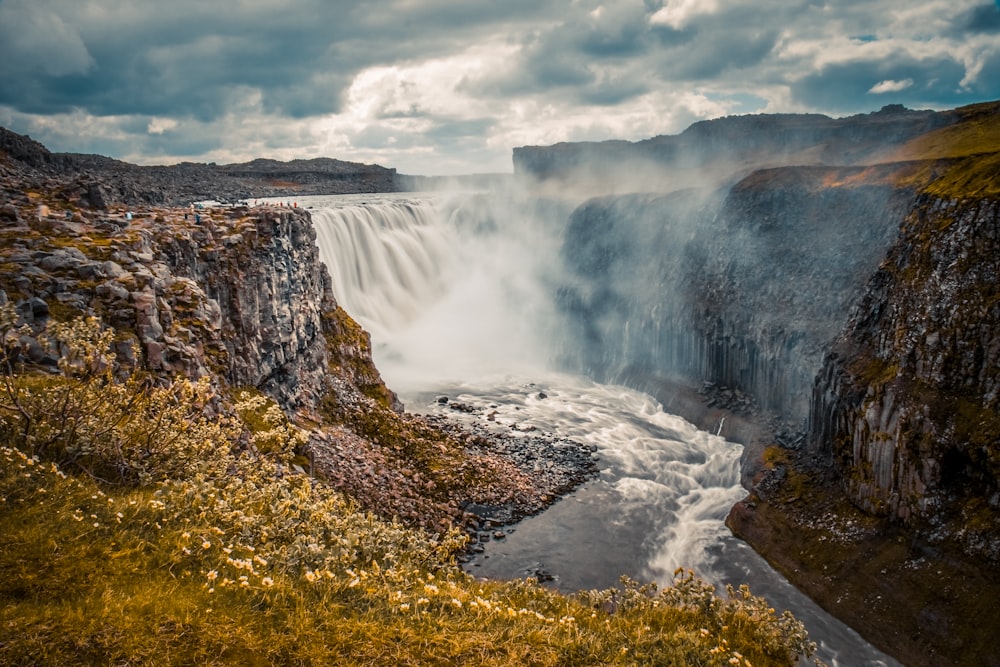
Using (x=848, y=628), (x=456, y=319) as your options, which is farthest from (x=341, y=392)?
(x=456, y=319)

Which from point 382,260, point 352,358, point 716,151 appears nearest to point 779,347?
point 352,358

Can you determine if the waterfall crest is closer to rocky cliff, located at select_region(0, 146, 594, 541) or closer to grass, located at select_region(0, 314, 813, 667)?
rocky cliff, located at select_region(0, 146, 594, 541)

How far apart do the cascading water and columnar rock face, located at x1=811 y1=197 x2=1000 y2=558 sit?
21.6ft

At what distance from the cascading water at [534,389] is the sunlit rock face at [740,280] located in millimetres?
5338

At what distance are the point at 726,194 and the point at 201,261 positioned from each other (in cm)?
5087

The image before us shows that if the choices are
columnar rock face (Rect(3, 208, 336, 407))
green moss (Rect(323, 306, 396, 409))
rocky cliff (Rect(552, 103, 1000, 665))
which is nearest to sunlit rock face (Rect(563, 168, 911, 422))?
rocky cliff (Rect(552, 103, 1000, 665))

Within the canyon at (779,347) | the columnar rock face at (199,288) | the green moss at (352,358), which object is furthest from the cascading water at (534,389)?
the columnar rock face at (199,288)

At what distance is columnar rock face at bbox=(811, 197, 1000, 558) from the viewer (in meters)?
25.6

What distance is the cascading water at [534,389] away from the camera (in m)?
30.2

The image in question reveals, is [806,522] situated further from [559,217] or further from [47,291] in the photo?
[559,217]

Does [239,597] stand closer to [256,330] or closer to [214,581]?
[214,581]

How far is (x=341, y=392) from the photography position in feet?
121

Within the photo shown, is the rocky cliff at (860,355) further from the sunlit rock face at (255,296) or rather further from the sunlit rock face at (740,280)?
the sunlit rock face at (255,296)

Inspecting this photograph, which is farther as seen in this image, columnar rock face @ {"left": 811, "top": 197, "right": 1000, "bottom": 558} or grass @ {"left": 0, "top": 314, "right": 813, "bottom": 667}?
columnar rock face @ {"left": 811, "top": 197, "right": 1000, "bottom": 558}
